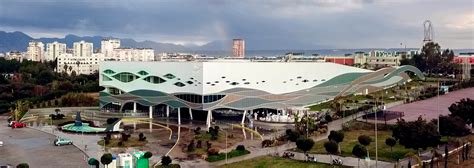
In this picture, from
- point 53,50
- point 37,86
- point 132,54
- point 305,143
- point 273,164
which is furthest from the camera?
point 53,50

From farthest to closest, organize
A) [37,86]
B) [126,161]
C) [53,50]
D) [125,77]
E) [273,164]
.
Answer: [53,50]
[37,86]
[125,77]
[273,164]
[126,161]

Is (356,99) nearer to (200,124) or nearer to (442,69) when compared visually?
(200,124)

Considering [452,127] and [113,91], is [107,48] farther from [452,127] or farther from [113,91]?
[452,127]

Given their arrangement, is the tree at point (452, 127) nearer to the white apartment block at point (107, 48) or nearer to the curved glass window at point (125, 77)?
the curved glass window at point (125, 77)

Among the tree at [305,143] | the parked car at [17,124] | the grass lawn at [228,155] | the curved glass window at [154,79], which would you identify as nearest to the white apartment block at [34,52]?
the parked car at [17,124]

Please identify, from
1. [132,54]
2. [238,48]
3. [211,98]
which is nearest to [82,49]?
[132,54]

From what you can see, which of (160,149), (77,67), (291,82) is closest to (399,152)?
(160,149)

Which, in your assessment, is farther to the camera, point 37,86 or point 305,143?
point 37,86
